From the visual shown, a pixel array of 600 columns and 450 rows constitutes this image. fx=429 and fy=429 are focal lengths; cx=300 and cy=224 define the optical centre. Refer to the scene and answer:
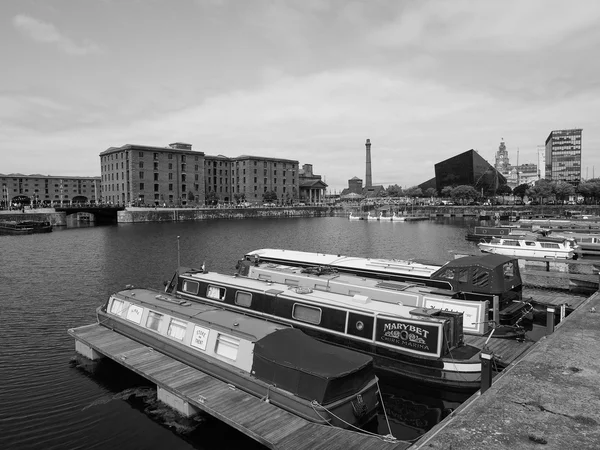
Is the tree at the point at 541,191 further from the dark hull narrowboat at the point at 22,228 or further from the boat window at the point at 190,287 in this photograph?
the boat window at the point at 190,287

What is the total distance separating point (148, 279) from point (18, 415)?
82.2 feet

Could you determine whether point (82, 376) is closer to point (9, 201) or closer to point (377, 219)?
point (377, 219)

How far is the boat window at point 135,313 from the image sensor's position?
2061 cm

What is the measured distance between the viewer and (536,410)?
1033cm

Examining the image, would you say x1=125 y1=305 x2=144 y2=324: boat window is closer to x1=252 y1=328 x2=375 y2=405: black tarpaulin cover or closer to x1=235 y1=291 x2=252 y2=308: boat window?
x1=235 y1=291 x2=252 y2=308: boat window

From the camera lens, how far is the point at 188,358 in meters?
17.2

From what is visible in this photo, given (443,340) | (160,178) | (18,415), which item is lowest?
(18,415)

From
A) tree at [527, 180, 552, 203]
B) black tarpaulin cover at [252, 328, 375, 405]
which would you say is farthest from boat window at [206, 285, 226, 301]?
tree at [527, 180, 552, 203]

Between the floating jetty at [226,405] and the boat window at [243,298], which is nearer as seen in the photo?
the floating jetty at [226,405]

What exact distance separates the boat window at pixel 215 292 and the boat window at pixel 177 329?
4.83m

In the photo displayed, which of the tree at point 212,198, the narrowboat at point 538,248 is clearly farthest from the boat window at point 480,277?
the tree at point 212,198

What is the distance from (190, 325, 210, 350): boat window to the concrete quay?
9.72 m

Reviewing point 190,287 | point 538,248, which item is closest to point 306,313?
point 190,287

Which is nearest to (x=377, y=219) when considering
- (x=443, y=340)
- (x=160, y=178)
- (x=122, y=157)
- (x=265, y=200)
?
(x=265, y=200)
